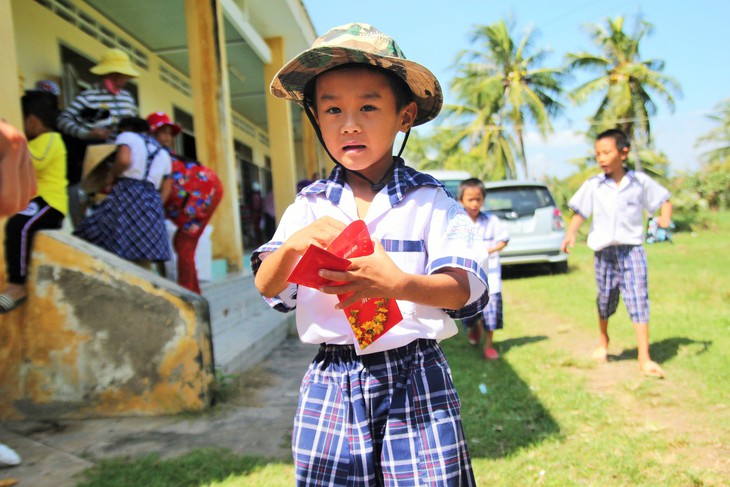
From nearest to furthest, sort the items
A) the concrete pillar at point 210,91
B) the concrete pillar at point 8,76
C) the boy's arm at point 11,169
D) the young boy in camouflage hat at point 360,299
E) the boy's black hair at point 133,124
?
the young boy in camouflage hat at point 360,299, the boy's arm at point 11,169, the concrete pillar at point 8,76, the boy's black hair at point 133,124, the concrete pillar at point 210,91

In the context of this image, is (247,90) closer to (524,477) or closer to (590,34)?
(524,477)

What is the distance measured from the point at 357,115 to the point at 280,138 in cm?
888

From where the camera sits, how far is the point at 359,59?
1491 mm

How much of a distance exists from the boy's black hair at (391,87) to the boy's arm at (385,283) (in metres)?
0.49

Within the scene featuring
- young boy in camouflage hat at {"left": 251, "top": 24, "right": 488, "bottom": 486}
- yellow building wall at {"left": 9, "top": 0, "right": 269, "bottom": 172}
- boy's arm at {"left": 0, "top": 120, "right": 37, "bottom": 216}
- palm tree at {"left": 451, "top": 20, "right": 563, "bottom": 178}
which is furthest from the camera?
palm tree at {"left": 451, "top": 20, "right": 563, "bottom": 178}

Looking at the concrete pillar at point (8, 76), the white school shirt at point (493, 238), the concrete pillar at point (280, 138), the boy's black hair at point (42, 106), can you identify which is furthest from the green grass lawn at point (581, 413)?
the concrete pillar at point (280, 138)

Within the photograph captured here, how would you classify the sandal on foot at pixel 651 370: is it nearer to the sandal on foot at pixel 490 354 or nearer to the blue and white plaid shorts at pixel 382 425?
the sandal on foot at pixel 490 354

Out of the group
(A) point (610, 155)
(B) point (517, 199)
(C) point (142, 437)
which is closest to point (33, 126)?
(C) point (142, 437)

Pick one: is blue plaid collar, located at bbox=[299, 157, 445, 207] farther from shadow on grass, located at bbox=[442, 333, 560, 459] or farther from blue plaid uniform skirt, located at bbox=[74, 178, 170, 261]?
blue plaid uniform skirt, located at bbox=[74, 178, 170, 261]

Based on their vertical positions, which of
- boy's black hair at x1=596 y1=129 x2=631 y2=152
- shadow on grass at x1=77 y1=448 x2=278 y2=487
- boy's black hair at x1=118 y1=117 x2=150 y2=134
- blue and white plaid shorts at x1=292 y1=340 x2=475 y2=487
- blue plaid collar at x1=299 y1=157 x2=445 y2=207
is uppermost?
boy's black hair at x1=118 y1=117 x2=150 y2=134

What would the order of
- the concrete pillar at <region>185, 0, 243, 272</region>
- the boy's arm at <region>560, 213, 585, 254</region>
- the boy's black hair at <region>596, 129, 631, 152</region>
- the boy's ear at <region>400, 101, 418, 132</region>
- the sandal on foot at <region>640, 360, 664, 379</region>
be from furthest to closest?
the concrete pillar at <region>185, 0, 243, 272</region>
the boy's arm at <region>560, 213, 585, 254</region>
the boy's black hair at <region>596, 129, 631, 152</region>
the sandal on foot at <region>640, 360, 664, 379</region>
the boy's ear at <region>400, 101, 418, 132</region>

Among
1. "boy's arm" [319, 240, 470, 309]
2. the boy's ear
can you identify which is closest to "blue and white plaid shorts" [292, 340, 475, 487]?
"boy's arm" [319, 240, 470, 309]

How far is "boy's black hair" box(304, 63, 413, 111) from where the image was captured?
1.53m

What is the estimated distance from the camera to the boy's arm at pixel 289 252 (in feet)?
4.31
